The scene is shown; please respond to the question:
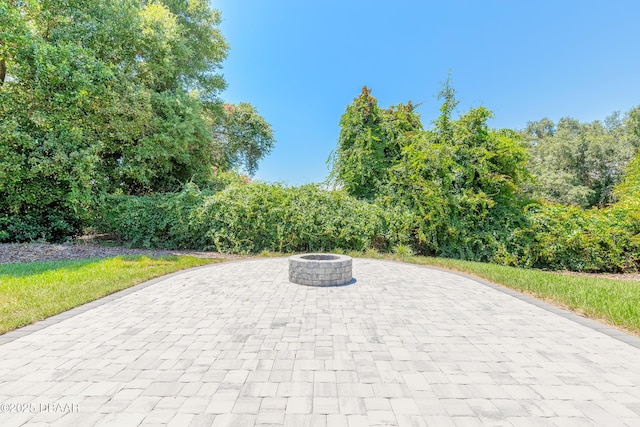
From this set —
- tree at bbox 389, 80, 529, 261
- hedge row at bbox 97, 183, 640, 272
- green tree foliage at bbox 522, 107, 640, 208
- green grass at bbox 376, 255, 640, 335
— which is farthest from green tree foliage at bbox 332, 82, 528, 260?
green tree foliage at bbox 522, 107, 640, 208

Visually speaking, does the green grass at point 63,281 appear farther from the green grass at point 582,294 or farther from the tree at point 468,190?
the green grass at point 582,294

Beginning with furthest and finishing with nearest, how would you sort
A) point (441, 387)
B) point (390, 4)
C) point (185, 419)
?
point (390, 4)
point (441, 387)
point (185, 419)

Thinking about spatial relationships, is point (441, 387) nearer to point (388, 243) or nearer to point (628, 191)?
point (388, 243)

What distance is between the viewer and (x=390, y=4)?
9594 mm

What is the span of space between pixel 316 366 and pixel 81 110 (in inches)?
449

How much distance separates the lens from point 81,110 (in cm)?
934

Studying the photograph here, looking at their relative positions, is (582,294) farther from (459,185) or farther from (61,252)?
(61,252)

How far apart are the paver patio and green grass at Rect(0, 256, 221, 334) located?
1.28 ft

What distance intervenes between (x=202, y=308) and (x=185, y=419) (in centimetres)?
240

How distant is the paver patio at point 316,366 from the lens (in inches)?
77.1

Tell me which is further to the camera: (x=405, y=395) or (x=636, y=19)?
(x=636, y=19)

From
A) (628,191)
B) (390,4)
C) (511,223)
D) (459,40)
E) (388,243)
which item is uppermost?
(390,4)

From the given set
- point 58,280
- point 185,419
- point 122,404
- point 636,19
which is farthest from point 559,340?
point 636,19

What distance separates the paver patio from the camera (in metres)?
1.96
